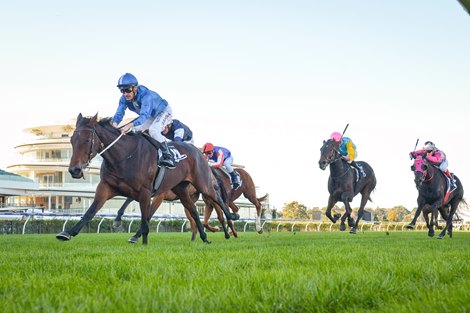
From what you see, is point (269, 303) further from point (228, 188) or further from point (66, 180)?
point (66, 180)

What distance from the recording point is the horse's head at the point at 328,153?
46.0 ft

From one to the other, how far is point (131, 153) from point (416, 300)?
6.36 meters

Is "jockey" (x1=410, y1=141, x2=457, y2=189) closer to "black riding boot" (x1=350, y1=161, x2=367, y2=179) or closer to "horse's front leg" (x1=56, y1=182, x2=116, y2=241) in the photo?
"black riding boot" (x1=350, y1=161, x2=367, y2=179)

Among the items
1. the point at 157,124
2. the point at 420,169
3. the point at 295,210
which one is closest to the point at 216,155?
the point at 420,169

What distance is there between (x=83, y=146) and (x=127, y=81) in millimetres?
1398

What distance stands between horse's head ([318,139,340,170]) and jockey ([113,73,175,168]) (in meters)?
5.74

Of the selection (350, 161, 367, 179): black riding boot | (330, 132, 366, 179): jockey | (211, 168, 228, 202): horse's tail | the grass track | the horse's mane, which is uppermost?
(330, 132, 366, 179): jockey

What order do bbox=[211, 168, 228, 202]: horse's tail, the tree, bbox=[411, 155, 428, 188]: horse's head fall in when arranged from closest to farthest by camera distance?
bbox=[211, 168, 228, 202]: horse's tail
bbox=[411, 155, 428, 188]: horse's head
the tree

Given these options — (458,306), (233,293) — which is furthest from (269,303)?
(458,306)

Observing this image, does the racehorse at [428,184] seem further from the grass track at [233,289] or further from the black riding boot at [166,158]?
the grass track at [233,289]

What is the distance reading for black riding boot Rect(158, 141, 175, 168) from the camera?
8789 mm

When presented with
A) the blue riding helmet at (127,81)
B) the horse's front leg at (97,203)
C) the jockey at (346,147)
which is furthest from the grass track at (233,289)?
Result: the jockey at (346,147)

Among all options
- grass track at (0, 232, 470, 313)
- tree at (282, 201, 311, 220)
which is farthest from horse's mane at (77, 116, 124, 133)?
tree at (282, 201, 311, 220)

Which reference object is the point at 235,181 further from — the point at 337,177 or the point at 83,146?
the point at 83,146
